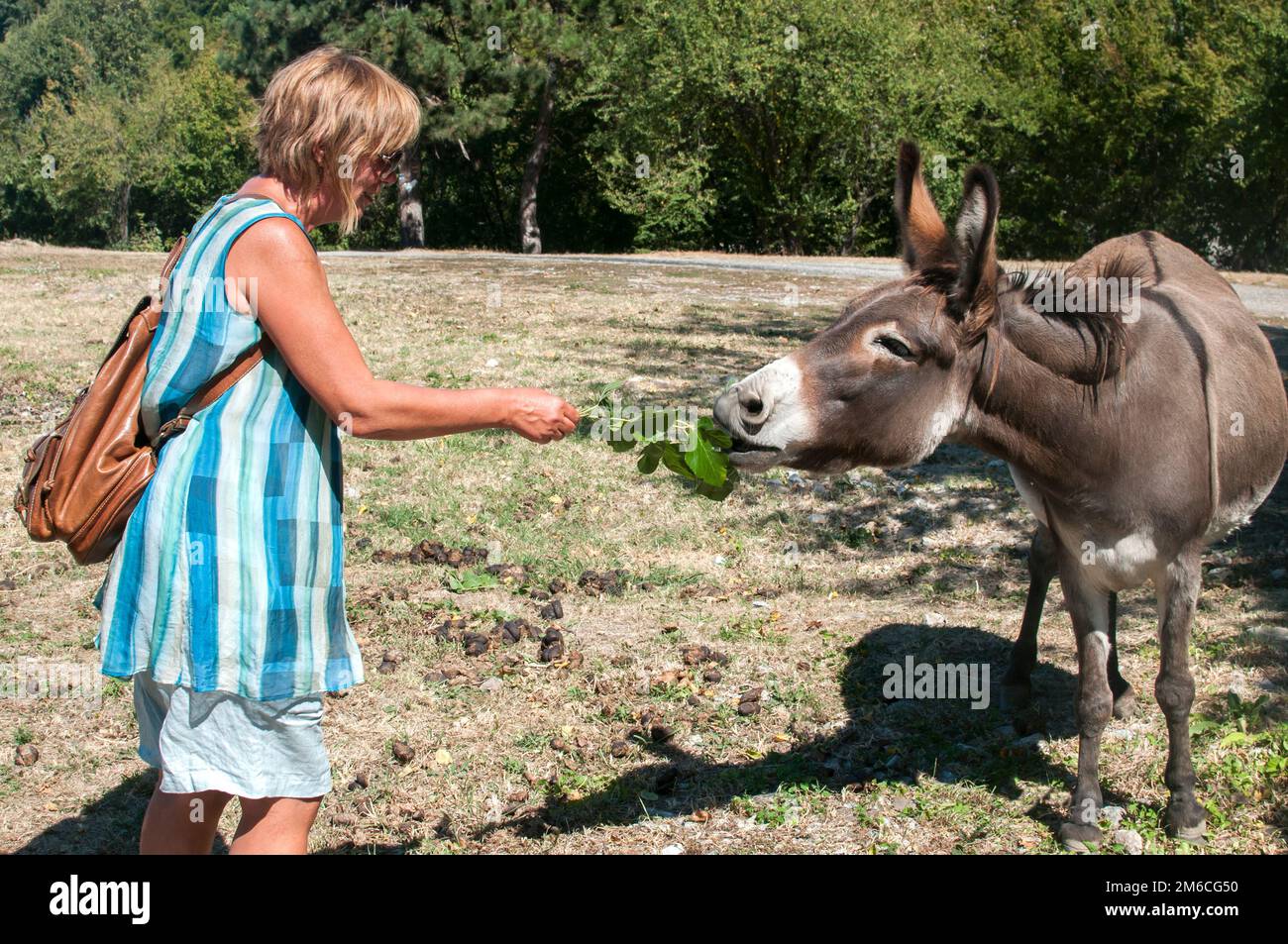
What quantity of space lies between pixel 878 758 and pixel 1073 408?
1701 mm

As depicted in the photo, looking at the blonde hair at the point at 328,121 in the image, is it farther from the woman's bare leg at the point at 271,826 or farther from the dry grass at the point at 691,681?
the dry grass at the point at 691,681

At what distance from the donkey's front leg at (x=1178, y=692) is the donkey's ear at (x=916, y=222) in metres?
1.43

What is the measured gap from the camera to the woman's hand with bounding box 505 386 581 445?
2.84 m

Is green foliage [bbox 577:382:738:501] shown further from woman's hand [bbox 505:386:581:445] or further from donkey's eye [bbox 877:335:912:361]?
woman's hand [bbox 505:386:581:445]

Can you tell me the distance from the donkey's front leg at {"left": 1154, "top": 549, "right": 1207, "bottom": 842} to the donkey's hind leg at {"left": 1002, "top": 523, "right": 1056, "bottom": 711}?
3.03 feet

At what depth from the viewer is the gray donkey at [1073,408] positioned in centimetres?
345

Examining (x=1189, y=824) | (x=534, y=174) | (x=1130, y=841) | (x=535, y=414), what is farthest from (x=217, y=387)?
(x=534, y=174)

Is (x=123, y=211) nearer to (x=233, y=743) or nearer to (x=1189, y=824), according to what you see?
(x=233, y=743)

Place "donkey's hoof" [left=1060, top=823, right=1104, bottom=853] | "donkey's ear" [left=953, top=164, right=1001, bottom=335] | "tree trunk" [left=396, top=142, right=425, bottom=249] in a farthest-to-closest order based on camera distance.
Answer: "tree trunk" [left=396, top=142, right=425, bottom=249] < "donkey's hoof" [left=1060, top=823, right=1104, bottom=853] < "donkey's ear" [left=953, top=164, right=1001, bottom=335]

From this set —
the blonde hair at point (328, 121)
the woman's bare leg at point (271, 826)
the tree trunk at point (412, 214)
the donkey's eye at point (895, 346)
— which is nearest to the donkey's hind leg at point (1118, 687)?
the donkey's eye at point (895, 346)

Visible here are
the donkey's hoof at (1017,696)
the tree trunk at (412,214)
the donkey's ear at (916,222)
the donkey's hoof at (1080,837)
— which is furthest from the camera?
the tree trunk at (412,214)

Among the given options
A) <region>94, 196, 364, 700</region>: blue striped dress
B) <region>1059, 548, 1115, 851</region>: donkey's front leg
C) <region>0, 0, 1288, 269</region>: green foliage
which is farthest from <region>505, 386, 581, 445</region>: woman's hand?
<region>0, 0, 1288, 269</region>: green foliage

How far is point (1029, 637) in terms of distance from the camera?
16.8ft

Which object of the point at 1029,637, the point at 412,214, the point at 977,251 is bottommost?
the point at 1029,637
